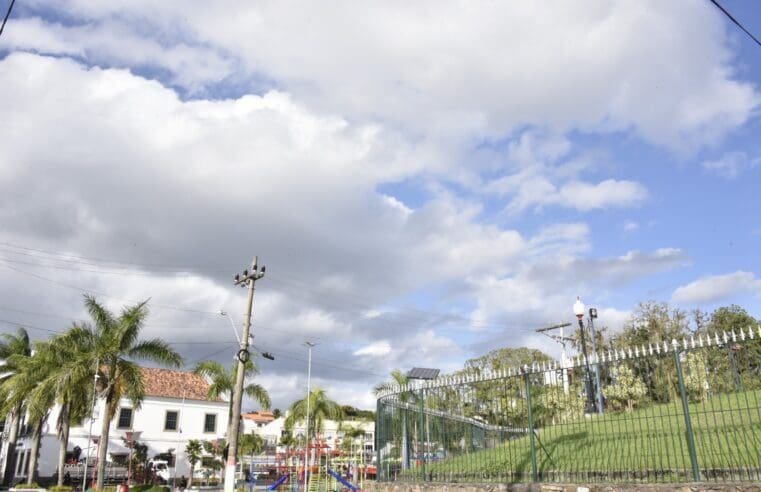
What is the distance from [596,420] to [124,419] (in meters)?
41.2

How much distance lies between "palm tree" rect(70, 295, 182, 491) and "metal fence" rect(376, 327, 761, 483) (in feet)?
43.4

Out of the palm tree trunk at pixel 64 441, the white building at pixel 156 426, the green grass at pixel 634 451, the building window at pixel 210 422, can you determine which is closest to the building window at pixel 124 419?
the white building at pixel 156 426

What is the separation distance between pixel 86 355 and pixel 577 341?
25.9 m

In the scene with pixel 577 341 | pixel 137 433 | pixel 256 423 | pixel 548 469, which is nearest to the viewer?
pixel 548 469

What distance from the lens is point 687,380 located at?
385 inches

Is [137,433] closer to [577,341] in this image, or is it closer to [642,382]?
[577,341]

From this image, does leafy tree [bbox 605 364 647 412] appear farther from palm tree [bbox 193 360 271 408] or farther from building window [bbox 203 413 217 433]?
building window [bbox 203 413 217 433]

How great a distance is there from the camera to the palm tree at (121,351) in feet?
79.1

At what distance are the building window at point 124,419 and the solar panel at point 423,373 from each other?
117 ft

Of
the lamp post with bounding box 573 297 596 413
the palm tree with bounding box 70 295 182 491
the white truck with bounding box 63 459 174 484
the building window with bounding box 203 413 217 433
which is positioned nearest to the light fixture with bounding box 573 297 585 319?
the lamp post with bounding box 573 297 596 413

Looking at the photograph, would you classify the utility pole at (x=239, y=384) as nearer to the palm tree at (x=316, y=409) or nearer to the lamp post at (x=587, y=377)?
the lamp post at (x=587, y=377)

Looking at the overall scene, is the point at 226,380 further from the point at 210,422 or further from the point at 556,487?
the point at 556,487

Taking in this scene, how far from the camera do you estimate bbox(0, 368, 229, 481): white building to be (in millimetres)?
42219

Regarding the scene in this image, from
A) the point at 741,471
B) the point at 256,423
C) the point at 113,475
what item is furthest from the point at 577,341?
the point at 256,423
